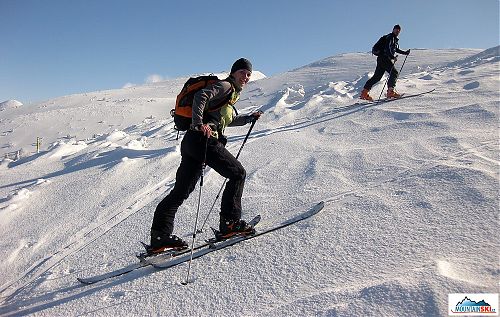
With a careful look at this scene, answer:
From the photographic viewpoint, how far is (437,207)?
3.38m

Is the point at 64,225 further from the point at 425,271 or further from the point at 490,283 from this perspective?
the point at 490,283

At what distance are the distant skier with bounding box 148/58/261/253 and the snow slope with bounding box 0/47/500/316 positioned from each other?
1.12 feet

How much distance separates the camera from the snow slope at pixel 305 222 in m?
2.56

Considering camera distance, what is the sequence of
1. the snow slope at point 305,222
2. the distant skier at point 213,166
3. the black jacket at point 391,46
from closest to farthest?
the snow slope at point 305,222
the distant skier at point 213,166
the black jacket at point 391,46

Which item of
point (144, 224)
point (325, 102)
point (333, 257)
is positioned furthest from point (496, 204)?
point (325, 102)

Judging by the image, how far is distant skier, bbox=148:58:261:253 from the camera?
3.47 m

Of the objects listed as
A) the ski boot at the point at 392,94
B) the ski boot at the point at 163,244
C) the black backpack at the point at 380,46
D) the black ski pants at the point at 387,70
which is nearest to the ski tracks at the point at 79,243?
the ski boot at the point at 163,244

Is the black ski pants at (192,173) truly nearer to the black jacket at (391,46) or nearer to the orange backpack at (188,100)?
the orange backpack at (188,100)

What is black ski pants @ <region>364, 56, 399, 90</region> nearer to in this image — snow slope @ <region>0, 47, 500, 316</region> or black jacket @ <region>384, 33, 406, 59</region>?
black jacket @ <region>384, 33, 406, 59</region>

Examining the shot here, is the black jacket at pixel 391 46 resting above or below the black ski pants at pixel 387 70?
above

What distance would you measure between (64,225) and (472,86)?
30.4 feet

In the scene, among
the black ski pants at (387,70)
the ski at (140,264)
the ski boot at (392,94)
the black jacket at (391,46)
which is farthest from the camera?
the black jacket at (391,46)

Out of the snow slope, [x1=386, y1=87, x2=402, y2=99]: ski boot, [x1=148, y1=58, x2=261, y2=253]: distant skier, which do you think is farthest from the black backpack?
[x1=148, y1=58, x2=261, y2=253]: distant skier

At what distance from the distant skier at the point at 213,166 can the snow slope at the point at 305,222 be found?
1.12ft
